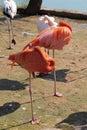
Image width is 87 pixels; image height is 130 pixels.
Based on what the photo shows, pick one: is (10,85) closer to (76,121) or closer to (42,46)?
(42,46)

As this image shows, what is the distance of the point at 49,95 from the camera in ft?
19.0

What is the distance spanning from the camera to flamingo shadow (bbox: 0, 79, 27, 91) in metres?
6.02

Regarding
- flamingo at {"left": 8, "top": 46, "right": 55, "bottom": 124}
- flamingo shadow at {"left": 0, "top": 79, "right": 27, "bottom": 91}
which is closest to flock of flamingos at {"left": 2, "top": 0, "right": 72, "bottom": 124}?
flamingo at {"left": 8, "top": 46, "right": 55, "bottom": 124}

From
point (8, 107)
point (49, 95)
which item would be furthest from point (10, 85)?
point (8, 107)

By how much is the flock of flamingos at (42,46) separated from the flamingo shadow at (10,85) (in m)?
0.31

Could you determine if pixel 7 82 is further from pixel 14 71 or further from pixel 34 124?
pixel 34 124

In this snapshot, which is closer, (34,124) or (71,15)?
(34,124)

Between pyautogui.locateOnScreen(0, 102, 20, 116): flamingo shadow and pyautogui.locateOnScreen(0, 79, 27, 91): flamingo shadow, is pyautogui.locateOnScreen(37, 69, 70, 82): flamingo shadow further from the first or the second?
pyautogui.locateOnScreen(0, 102, 20, 116): flamingo shadow

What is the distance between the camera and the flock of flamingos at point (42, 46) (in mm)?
4887

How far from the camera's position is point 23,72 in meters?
6.69

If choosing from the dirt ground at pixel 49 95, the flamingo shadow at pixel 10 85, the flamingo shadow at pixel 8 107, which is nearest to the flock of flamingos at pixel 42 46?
the dirt ground at pixel 49 95

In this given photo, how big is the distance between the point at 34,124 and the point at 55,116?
1.13 feet

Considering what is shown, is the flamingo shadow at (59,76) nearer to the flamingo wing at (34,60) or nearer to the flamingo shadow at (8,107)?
the flamingo shadow at (8,107)

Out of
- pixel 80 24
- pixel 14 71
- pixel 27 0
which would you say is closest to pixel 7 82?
pixel 14 71
